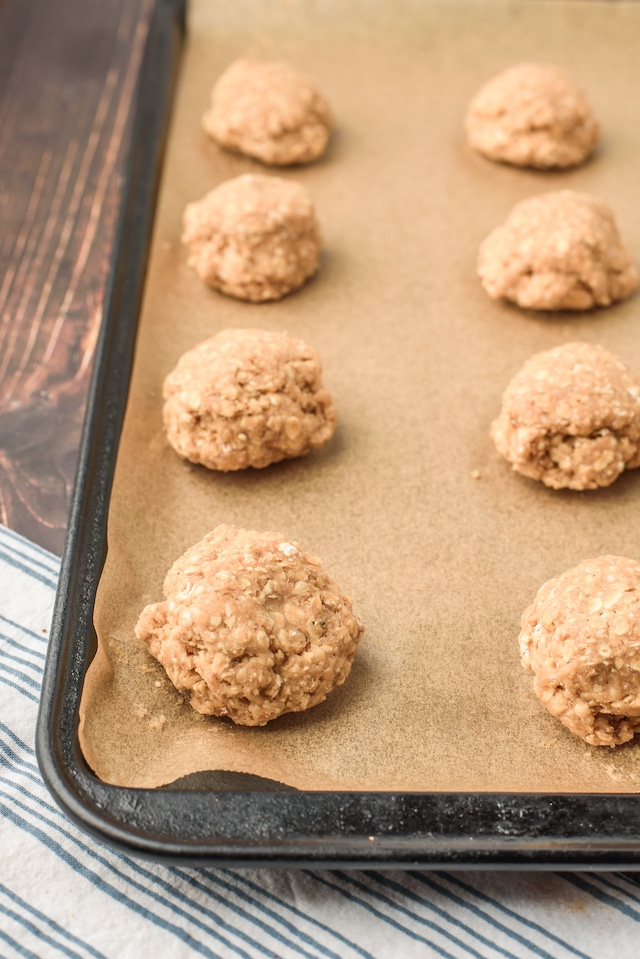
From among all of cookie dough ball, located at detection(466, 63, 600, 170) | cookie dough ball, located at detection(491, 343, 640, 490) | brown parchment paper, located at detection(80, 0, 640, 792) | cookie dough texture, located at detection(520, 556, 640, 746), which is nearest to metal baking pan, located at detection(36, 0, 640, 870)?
brown parchment paper, located at detection(80, 0, 640, 792)

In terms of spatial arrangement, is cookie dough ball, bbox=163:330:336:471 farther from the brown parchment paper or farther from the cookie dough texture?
the cookie dough texture

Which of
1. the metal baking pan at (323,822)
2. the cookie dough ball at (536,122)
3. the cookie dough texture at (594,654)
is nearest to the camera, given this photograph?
the metal baking pan at (323,822)

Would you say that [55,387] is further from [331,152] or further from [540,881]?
[540,881]

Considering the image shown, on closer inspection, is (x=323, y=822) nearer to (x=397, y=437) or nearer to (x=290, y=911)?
(x=290, y=911)

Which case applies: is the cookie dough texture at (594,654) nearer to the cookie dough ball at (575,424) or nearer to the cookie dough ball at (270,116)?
the cookie dough ball at (575,424)

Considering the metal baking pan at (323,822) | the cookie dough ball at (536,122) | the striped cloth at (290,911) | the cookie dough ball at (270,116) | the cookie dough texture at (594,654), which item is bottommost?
the striped cloth at (290,911)

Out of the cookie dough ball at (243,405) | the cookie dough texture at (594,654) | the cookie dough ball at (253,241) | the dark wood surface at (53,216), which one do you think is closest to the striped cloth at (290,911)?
the cookie dough texture at (594,654)

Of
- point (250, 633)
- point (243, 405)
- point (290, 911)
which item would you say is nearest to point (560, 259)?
point (243, 405)
